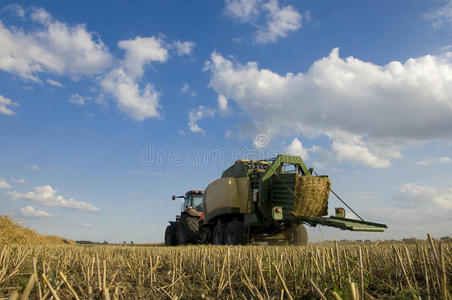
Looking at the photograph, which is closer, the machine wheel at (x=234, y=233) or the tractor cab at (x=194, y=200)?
the machine wheel at (x=234, y=233)

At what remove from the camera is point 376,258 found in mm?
4852

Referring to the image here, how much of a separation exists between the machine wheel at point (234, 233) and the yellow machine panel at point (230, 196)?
59 cm

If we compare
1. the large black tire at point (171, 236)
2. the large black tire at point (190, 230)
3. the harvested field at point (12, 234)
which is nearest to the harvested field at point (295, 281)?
A: the harvested field at point (12, 234)

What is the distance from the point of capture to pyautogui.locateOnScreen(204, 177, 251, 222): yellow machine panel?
12.7 meters

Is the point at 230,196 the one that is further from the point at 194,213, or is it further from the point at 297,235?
the point at 194,213

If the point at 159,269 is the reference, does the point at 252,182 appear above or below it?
above

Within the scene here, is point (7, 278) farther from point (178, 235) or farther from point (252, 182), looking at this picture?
point (178, 235)

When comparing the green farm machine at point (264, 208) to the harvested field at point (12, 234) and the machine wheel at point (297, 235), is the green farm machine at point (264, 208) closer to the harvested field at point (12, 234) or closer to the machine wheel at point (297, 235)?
the machine wheel at point (297, 235)

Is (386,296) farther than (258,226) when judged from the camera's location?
No

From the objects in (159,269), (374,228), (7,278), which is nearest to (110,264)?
(159,269)

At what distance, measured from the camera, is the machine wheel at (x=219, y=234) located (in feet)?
42.4

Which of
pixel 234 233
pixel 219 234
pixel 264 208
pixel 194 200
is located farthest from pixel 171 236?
pixel 264 208

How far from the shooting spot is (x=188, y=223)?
14.7 meters

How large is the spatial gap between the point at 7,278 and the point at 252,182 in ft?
28.6
